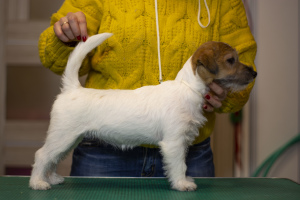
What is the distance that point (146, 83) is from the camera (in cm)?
189

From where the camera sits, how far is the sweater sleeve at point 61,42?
1849 millimetres

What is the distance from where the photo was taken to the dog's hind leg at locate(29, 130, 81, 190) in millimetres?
1640

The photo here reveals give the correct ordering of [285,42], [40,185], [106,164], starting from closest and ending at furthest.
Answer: [40,185], [106,164], [285,42]

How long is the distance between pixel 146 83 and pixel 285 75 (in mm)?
1827

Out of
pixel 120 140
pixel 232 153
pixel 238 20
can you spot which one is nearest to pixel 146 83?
pixel 120 140

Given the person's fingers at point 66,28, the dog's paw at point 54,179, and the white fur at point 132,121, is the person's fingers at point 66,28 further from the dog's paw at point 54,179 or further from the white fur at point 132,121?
the dog's paw at point 54,179

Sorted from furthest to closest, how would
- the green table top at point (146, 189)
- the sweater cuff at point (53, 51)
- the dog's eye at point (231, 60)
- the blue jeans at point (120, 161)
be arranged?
the blue jeans at point (120, 161) < the sweater cuff at point (53, 51) < the dog's eye at point (231, 60) < the green table top at point (146, 189)

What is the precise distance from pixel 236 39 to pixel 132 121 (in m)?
0.74

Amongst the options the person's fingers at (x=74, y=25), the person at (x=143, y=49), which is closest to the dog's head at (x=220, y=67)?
the person at (x=143, y=49)

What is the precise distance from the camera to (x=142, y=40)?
1.89 m

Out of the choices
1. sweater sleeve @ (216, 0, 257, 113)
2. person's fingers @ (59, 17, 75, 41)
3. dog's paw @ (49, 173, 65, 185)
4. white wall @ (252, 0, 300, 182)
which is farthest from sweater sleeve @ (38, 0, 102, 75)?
white wall @ (252, 0, 300, 182)

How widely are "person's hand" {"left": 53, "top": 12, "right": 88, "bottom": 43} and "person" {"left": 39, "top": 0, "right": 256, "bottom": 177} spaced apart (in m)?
0.05

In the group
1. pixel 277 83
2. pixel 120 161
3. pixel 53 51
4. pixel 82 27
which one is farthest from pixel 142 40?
pixel 277 83

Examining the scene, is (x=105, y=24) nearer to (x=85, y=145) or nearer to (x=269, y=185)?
(x=85, y=145)
